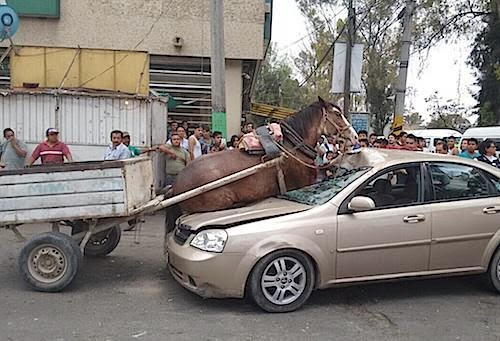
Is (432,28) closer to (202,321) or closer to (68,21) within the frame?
(68,21)

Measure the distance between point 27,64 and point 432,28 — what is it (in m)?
13.2

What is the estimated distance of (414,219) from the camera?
6.45 meters

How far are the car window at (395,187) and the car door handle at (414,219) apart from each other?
17cm

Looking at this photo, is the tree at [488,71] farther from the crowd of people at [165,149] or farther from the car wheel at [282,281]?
the car wheel at [282,281]

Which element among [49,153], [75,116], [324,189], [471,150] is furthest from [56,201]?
[471,150]

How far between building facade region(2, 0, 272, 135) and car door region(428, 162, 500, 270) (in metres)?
11.0

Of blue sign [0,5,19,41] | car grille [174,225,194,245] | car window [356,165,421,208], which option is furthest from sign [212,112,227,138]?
car window [356,165,421,208]

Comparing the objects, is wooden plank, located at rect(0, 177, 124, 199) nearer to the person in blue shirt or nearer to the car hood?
the car hood

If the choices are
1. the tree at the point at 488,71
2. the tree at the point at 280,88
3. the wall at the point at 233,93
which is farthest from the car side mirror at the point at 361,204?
the tree at the point at 280,88

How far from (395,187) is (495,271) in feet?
4.53

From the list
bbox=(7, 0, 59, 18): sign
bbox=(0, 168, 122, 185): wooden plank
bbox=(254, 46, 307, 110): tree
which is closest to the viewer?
bbox=(0, 168, 122, 185): wooden plank

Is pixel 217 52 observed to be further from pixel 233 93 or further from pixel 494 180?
pixel 494 180

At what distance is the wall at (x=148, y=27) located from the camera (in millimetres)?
16812

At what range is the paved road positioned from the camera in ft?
18.2
